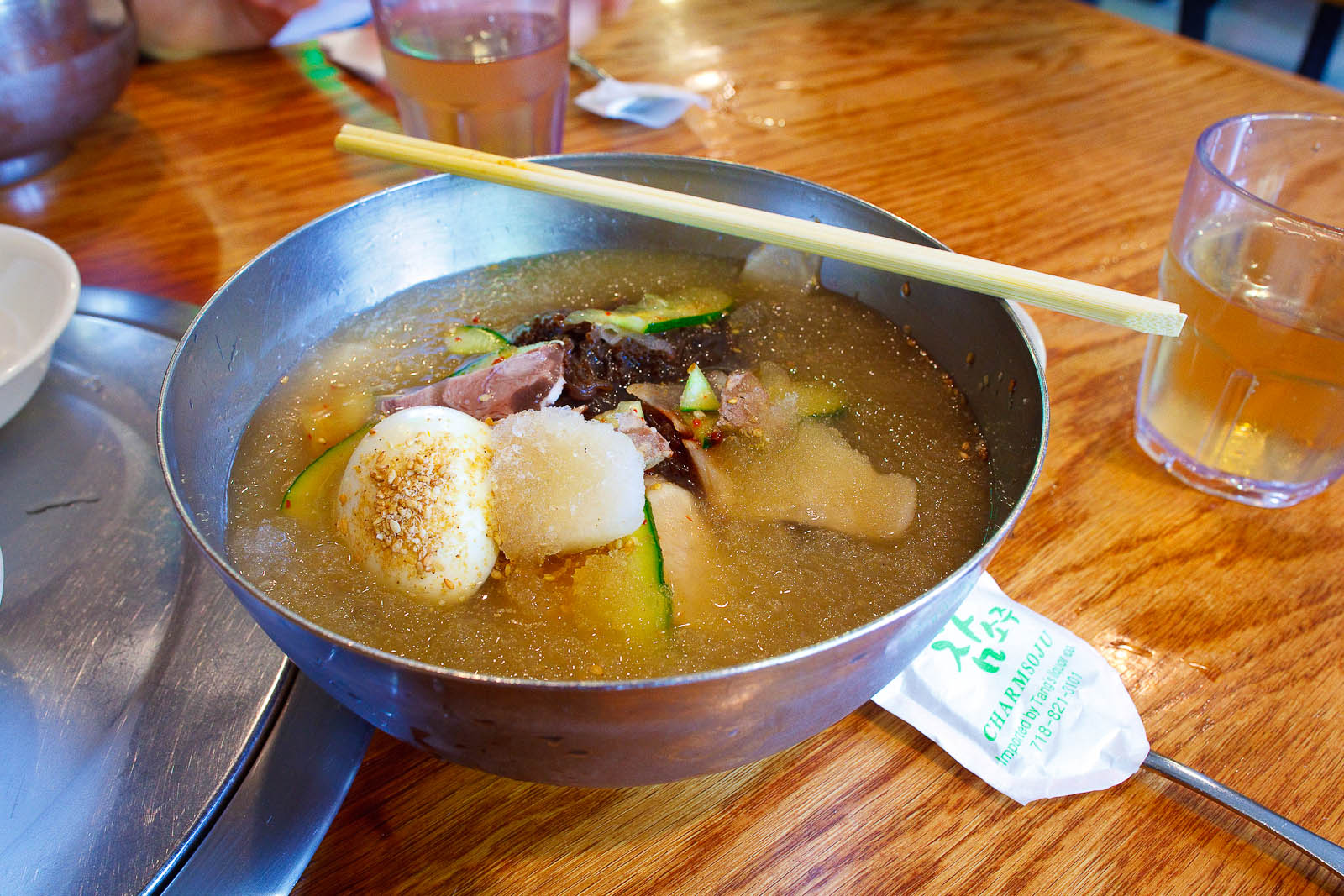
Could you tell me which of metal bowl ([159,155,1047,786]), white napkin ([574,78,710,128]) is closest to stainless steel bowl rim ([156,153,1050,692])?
metal bowl ([159,155,1047,786])

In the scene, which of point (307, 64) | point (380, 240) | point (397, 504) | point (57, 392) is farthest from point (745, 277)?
point (307, 64)

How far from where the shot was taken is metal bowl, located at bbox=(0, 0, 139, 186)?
126 cm

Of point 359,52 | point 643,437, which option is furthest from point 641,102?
point 643,437

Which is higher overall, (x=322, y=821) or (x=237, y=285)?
(x=237, y=285)

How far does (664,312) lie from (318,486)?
40cm

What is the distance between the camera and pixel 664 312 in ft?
3.16

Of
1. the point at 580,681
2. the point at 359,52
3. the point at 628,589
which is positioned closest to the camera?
the point at 580,681

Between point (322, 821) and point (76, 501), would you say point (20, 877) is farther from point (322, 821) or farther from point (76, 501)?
point (76, 501)

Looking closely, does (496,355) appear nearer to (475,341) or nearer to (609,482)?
(475,341)

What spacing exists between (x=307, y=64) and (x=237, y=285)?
121 cm

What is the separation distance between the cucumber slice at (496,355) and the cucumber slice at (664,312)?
7cm

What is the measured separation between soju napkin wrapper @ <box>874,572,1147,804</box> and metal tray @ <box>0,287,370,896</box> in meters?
0.47

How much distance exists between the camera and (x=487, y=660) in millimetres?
631

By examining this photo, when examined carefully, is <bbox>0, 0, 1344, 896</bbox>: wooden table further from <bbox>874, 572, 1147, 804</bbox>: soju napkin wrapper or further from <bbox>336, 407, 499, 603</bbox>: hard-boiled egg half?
<bbox>336, 407, 499, 603</bbox>: hard-boiled egg half
